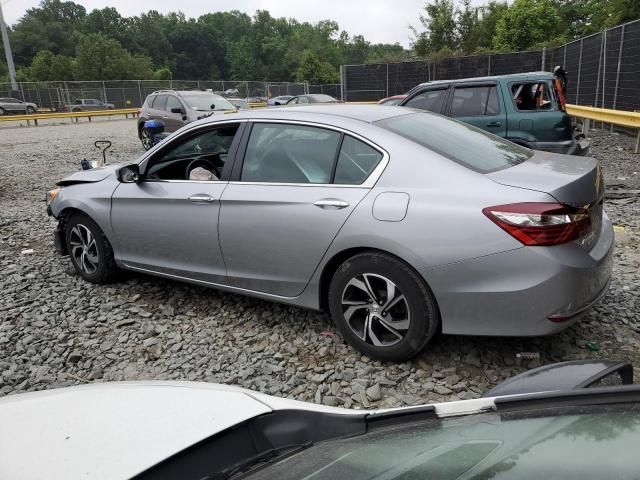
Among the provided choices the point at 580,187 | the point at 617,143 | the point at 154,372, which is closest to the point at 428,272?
the point at 580,187

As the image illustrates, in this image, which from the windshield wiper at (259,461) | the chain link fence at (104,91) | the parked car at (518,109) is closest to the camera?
the windshield wiper at (259,461)

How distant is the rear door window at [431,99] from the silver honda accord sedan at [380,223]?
5069 mm

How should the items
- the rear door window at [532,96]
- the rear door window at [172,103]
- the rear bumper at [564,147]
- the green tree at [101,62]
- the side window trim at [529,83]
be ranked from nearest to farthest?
1. the rear bumper at [564,147]
2. the side window trim at [529,83]
3. the rear door window at [532,96]
4. the rear door window at [172,103]
5. the green tree at [101,62]

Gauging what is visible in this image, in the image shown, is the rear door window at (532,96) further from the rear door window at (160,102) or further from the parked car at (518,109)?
the rear door window at (160,102)

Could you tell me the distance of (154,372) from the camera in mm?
3484

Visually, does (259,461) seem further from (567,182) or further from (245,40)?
(245,40)

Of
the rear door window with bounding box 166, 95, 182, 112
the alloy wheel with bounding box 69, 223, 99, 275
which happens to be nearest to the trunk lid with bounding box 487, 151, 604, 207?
the alloy wheel with bounding box 69, 223, 99, 275

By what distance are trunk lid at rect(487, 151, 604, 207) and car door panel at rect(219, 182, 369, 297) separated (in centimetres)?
87

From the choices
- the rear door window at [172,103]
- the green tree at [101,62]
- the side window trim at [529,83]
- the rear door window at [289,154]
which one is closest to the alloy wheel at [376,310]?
the rear door window at [289,154]

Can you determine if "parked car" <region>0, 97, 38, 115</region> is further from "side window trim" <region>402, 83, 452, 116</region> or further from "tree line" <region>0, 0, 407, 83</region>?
"tree line" <region>0, 0, 407, 83</region>

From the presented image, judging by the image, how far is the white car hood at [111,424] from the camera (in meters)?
1.56

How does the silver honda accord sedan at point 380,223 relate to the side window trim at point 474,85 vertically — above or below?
below

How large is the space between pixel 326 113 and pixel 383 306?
1395 millimetres

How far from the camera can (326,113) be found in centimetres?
362
